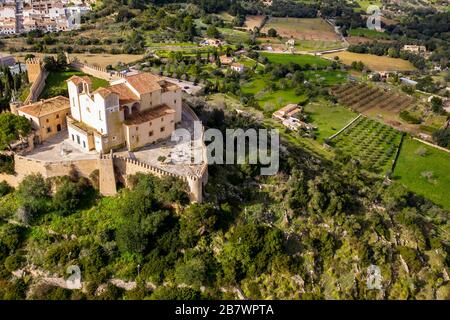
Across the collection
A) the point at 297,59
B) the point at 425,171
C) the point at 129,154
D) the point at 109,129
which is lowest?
the point at 425,171

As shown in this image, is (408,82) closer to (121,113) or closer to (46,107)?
(121,113)

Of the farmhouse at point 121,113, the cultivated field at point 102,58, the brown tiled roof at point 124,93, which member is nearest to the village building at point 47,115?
the farmhouse at point 121,113

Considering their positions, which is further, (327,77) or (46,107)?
(327,77)

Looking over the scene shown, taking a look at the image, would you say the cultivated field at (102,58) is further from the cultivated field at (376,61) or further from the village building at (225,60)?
the cultivated field at (376,61)

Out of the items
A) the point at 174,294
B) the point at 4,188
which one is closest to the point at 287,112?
the point at 174,294

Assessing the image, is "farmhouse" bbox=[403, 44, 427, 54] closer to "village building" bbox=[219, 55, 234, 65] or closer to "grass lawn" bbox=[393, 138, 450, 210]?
"village building" bbox=[219, 55, 234, 65]

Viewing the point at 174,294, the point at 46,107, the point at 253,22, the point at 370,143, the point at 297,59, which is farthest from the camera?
the point at 253,22

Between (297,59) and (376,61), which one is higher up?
(297,59)

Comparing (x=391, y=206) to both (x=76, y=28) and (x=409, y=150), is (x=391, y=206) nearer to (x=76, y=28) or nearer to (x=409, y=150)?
(x=409, y=150)
